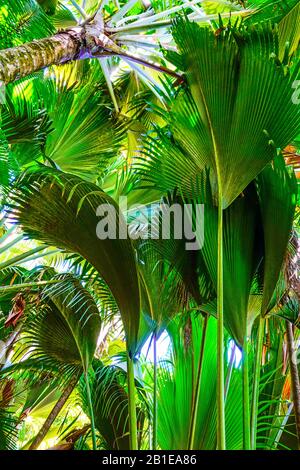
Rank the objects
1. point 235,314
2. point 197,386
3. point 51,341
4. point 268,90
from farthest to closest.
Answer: point 51,341 → point 197,386 → point 235,314 → point 268,90

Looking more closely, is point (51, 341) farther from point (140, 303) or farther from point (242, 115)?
point (242, 115)

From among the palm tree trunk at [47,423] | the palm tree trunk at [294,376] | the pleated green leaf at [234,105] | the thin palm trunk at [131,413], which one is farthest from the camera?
the palm tree trunk at [47,423]

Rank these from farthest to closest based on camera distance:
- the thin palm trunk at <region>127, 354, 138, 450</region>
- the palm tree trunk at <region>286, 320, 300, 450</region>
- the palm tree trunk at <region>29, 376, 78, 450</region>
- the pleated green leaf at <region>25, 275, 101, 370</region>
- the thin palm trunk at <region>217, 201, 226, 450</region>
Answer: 1. the palm tree trunk at <region>29, 376, 78, 450</region>
2. the pleated green leaf at <region>25, 275, 101, 370</region>
3. the palm tree trunk at <region>286, 320, 300, 450</region>
4. the thin palm trunk at <region>127, 354, 138, 450</region>
5. the thin palm trunk at <region>217, 201, 226, 450</region>

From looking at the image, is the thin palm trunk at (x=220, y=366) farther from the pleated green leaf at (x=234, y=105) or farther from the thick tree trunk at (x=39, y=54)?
the thick tree trunk at (x=39, y=54)

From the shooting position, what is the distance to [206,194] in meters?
1.68

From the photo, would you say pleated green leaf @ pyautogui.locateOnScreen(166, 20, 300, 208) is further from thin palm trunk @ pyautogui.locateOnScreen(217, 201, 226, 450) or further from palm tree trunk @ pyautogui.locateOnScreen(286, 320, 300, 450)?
palm tree trunk @ pyautogui.locateOnScreen(286, 320, 300, 450)

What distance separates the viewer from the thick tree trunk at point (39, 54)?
2107mm

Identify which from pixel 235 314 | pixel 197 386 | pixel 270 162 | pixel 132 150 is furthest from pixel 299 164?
pixel 132 150

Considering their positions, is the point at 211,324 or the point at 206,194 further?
the point at 211,324

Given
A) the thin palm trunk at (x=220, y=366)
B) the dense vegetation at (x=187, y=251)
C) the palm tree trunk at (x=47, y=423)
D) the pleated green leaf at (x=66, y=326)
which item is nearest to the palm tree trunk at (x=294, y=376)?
the dense vegetation at (x=187, y=251)

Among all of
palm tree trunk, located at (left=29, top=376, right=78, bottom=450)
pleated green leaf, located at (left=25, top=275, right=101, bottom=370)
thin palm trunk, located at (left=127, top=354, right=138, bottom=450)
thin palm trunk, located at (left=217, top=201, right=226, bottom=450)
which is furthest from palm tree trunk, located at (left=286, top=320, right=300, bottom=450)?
palm tree trunk, located at (left=29, top=376, right=78, bottom=450)

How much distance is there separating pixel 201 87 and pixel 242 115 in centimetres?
18

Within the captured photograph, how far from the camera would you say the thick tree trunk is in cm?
211


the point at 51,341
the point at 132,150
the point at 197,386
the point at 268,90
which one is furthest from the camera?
the point at 132,150
